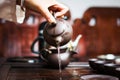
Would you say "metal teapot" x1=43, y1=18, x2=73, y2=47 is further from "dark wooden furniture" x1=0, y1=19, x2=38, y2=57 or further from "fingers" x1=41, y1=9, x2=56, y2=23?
"dark wooden furniture" x1=0, y1=19, x2=38, y2=57

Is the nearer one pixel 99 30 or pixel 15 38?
pixel 15 38

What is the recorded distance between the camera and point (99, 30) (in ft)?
10.8

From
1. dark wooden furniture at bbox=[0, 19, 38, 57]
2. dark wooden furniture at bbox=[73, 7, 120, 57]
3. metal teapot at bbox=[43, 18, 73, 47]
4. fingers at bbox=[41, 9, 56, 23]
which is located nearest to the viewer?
fingers at bbox=[41, 9, 56, 23]

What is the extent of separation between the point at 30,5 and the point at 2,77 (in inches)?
13.2

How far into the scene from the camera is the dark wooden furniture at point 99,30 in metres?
3.20

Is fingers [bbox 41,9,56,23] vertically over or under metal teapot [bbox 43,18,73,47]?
over

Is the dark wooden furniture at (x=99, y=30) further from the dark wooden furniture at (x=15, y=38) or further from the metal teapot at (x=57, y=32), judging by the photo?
the metal teapot at (x=57, y=32)

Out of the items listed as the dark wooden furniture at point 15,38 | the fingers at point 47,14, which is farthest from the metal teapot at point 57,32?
the dark wooden furniture at point 15,38

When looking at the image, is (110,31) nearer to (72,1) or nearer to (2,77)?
(72,1)

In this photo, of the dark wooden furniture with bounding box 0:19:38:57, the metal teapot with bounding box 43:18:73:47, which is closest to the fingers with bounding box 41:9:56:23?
the metal teapot with bounding box 43:18:73:47

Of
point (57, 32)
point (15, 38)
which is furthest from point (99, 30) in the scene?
point (57, 32)

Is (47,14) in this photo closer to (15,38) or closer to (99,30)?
(15,38)

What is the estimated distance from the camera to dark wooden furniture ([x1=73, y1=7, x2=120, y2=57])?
3.20 metres

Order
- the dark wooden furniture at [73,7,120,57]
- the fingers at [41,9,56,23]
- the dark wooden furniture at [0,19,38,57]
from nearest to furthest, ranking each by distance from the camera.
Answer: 1. the fingers at [41,9,56,23]
2. the dark wooden furniture at [0,19,38,57]
3. the dark wooden furniture at [73,7,120,57]
